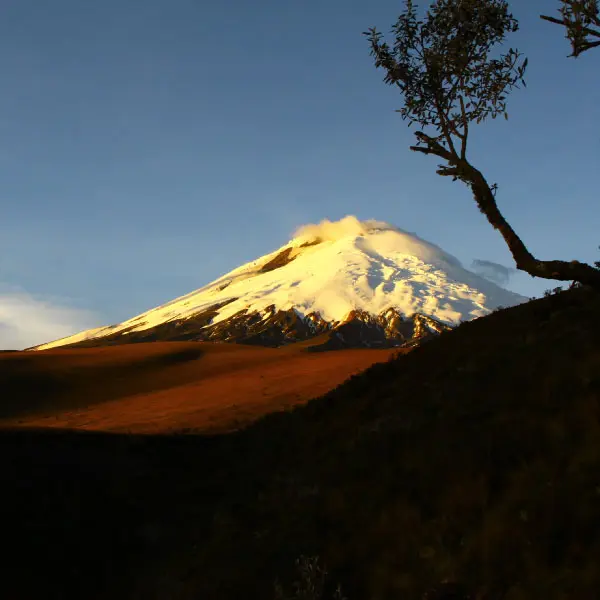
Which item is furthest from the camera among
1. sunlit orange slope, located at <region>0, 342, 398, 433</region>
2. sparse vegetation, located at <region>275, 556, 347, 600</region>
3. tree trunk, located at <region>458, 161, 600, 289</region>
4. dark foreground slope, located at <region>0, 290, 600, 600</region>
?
sunlit orange slope, located at <region>0, 342, 398, 433</region>

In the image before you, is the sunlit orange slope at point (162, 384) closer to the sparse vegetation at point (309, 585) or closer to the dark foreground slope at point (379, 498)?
the dark foreground slope at point (379, 498)

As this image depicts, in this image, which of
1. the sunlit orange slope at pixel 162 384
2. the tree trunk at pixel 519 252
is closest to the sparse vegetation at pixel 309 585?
the tree trunk at pixel 519 252

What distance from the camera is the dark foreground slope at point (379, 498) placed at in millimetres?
7461

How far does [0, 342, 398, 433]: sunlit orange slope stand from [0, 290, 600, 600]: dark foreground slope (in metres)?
12.5

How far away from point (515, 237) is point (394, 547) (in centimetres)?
1098

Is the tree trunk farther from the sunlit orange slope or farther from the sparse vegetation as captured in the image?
the sunlit orange slope

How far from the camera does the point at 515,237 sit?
1656 cm

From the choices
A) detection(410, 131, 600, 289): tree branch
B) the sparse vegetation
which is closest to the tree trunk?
detection(410, 131, 600, 289): tree branch

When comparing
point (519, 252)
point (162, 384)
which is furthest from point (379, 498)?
point (162, 384)

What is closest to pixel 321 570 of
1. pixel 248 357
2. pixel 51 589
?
pixel 51 589

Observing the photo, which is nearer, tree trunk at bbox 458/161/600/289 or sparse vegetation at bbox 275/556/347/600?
sparse vegetation at bbox 275/556/347/600

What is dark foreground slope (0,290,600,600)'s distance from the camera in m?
7.46

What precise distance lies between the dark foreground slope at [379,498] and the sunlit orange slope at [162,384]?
40.9ft

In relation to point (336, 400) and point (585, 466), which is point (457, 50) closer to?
point (336, 400)
